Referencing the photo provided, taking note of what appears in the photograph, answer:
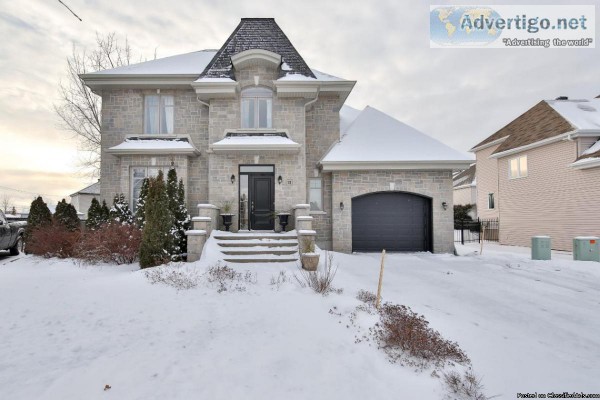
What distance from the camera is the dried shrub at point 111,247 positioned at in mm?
9086

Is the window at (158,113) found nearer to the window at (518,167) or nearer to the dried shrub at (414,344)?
the dried shrub at (414,344)

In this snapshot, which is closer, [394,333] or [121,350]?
[121,350]

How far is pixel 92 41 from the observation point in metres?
18.9

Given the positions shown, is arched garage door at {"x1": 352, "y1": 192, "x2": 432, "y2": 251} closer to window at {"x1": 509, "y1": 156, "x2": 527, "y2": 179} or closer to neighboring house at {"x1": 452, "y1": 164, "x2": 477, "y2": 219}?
window at {"x1": 509, "y1": 156, "x2": 527, "y2": 179}

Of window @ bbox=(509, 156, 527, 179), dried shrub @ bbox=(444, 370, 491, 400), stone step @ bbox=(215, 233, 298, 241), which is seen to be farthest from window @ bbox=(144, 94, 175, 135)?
window @ bbox=(509, 156, 527, 179)

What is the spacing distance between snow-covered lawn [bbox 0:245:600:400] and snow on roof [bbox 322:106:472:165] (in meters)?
5.93

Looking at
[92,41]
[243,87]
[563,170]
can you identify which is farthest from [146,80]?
[563,170]

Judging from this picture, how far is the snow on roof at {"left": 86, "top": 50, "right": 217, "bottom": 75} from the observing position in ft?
41.3

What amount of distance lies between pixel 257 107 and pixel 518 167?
16.8m

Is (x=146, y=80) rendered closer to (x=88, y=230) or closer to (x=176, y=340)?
(x=88, y=230)

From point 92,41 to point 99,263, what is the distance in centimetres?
1752

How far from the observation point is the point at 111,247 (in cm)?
920

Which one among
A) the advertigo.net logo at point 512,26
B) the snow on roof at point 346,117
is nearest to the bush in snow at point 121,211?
the snow on roof at point 346,117

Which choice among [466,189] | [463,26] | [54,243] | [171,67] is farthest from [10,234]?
[466,189]
